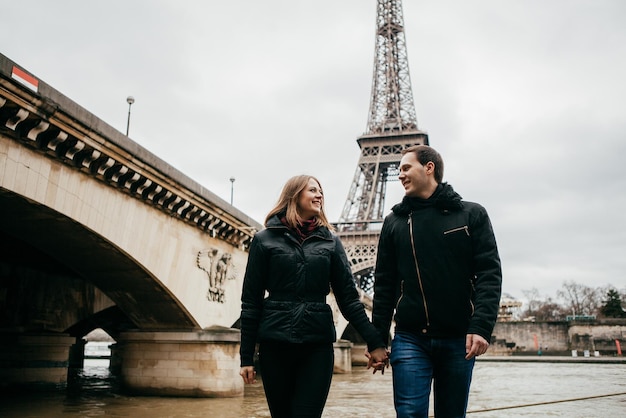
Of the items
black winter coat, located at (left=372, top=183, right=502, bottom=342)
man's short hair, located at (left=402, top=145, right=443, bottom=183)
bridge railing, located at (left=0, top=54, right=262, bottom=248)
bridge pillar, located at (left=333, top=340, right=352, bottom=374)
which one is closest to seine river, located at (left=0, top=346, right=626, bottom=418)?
bridge railing, located at (left=0, top=54, right=262, bottom=248)

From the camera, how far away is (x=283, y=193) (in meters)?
4.21

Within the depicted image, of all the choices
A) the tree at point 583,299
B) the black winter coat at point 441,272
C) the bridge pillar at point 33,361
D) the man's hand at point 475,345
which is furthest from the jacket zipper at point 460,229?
the tree at point 583,299

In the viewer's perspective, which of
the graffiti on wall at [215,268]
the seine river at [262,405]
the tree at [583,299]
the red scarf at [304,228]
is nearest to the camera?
the red scarf at [304,228]

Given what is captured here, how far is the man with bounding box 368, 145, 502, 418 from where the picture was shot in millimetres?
3662

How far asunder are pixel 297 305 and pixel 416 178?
127 cm

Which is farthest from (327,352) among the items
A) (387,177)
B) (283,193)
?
(387,177)

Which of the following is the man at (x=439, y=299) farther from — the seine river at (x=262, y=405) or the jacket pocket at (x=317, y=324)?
the seine river at (x=262, y=405)

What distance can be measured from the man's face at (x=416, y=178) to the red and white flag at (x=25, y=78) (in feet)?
21.2

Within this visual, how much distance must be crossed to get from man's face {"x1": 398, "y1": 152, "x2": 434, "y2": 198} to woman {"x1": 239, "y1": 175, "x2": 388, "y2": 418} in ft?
2.08

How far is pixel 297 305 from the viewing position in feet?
12.4

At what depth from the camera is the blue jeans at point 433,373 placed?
365 centimetres

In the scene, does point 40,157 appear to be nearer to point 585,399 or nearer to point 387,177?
point 585,399

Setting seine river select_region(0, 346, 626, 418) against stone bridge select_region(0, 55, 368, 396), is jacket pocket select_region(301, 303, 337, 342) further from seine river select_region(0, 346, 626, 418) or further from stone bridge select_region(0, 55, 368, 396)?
stone bridge select_region(0, 55, 368, 396)

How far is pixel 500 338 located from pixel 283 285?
2655 inches
